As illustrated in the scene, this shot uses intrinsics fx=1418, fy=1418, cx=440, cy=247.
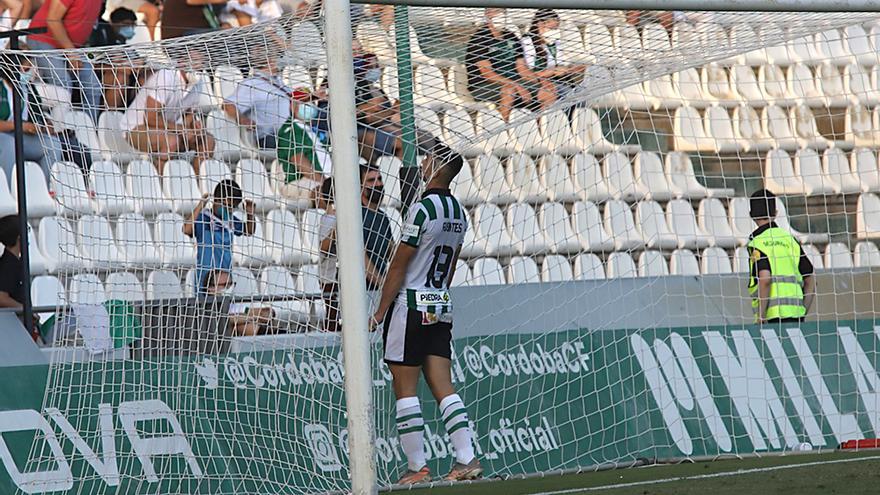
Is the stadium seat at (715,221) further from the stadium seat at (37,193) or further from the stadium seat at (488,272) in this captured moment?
the stadium seat at (37,193)

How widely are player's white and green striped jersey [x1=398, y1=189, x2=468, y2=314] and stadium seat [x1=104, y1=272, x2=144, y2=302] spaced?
1.28 metres

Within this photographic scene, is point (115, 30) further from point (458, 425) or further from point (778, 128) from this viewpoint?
point (778, 128)

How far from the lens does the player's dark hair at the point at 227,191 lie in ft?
23.0

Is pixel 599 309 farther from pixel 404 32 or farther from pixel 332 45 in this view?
pixel 332 45

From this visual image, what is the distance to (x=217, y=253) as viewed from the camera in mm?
7195

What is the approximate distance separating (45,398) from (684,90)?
22.6ft

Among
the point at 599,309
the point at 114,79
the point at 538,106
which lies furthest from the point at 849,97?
the point at 114,79

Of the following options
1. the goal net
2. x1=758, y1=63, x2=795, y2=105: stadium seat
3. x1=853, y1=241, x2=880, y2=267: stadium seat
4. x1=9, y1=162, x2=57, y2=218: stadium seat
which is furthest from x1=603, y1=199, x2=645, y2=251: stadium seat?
x1=9, y1=162, x2=57, y2=218: stadium seat

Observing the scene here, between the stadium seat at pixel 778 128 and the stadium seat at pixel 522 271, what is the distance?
336cm

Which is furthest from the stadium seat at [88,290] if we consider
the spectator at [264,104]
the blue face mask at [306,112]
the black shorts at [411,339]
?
the black shorts at [411,339]

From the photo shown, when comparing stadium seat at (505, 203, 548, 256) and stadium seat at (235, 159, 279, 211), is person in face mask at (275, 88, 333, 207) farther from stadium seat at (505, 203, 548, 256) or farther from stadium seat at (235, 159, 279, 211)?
stadium seat at (505, 203, 548, 256)

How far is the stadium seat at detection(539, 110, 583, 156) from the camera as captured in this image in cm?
850

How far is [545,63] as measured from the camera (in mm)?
7152

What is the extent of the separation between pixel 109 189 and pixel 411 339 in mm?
1946
